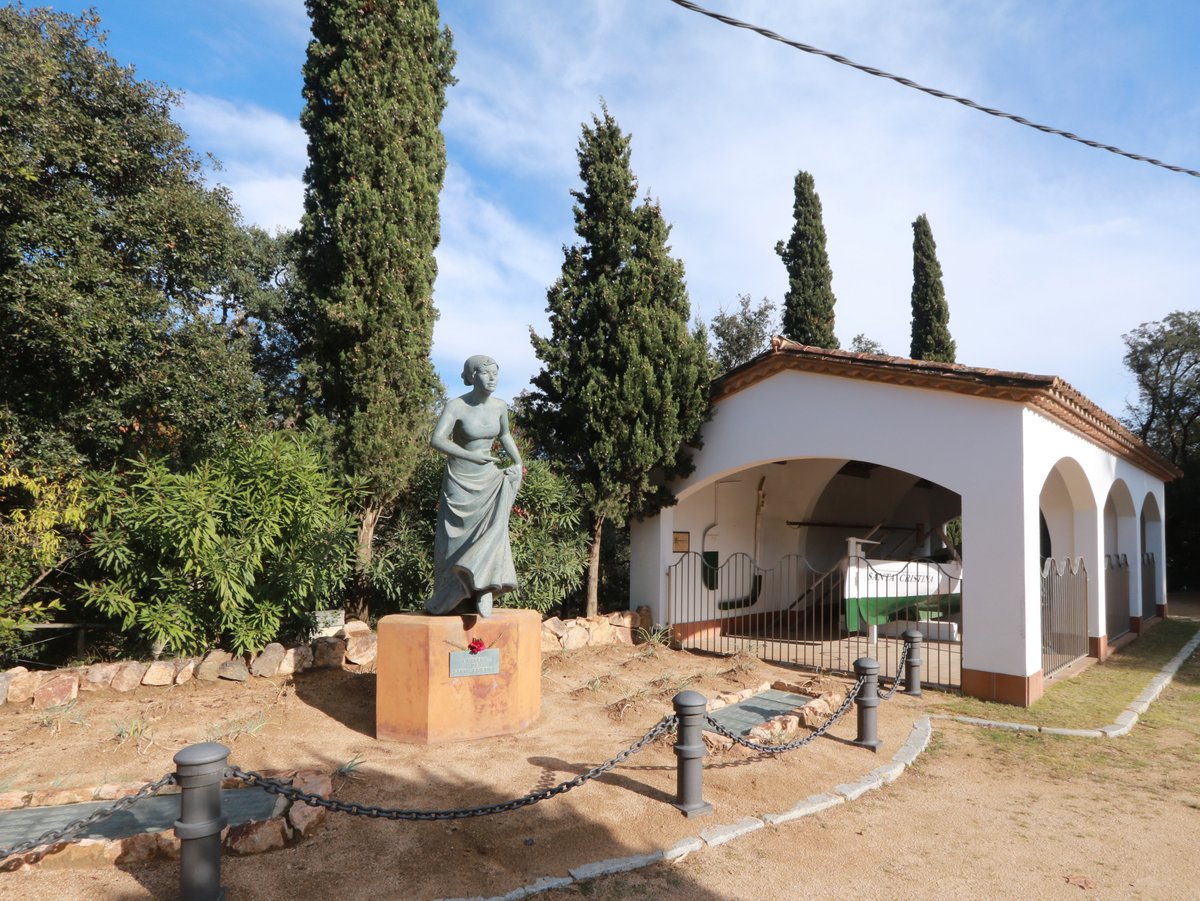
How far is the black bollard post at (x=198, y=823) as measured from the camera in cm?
316

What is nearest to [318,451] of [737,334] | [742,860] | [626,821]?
[626,821]

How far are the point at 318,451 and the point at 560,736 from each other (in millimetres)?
4679

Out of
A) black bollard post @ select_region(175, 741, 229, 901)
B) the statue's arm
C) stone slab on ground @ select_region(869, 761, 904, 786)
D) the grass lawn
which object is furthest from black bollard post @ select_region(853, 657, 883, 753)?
black bollard post @ select_region(175, 741, 229, 901)

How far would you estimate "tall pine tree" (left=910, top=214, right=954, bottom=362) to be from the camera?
62.4 feet

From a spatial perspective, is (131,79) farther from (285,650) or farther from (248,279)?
(248,279)

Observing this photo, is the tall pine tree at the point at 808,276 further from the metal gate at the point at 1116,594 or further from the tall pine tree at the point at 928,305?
the metal gate at the point at 1116,594

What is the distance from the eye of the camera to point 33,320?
651cm

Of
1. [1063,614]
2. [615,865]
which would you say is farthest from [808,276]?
[615,865]

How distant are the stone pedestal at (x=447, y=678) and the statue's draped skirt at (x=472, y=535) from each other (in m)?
0.25

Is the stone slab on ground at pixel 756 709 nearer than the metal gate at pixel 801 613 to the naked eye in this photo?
Yes

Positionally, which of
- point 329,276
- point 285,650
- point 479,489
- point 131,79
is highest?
point 131,79

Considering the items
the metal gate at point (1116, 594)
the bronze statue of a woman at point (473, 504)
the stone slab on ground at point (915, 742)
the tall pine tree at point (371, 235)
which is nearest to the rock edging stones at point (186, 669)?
the tall pine tree at point (371, 235)

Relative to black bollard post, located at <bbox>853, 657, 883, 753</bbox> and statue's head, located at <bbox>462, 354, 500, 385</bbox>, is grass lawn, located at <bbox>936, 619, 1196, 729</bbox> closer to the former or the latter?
black bollard post, located at <bbox>853, 657, 883, 753</bbox>

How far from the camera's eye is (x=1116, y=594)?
13250 mm
